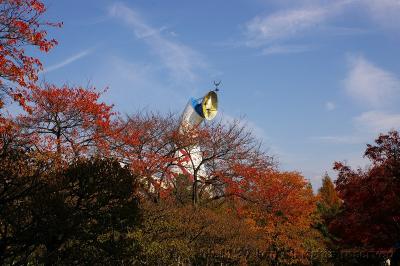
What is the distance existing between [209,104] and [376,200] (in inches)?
774

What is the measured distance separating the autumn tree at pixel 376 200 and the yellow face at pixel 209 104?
1763 cm

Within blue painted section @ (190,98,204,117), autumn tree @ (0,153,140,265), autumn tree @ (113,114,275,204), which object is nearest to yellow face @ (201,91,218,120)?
blue painted section @ (190,98,204,117)

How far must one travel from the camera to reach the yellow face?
109ft

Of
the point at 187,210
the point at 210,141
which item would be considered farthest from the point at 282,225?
the point at 187,210

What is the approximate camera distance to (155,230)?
12.8m

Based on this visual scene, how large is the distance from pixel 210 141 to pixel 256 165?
289 centimetres

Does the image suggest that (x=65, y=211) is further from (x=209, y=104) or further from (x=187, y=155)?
(x=209, y=104)

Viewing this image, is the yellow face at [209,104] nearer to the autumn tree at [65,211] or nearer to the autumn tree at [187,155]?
the autumn tree at [187,155]

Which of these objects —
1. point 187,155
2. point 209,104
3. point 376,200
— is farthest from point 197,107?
point 376,200

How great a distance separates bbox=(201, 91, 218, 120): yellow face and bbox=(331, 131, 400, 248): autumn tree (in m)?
17.6

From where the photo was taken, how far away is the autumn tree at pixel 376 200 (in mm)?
14781

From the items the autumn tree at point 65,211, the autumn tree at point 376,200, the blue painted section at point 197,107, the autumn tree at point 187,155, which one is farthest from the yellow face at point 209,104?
the autumn tree at point 65,211

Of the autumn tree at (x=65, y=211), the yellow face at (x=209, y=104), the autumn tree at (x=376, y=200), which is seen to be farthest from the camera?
the yellow face at (x=209, y=104)

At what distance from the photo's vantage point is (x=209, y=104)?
33406mm
